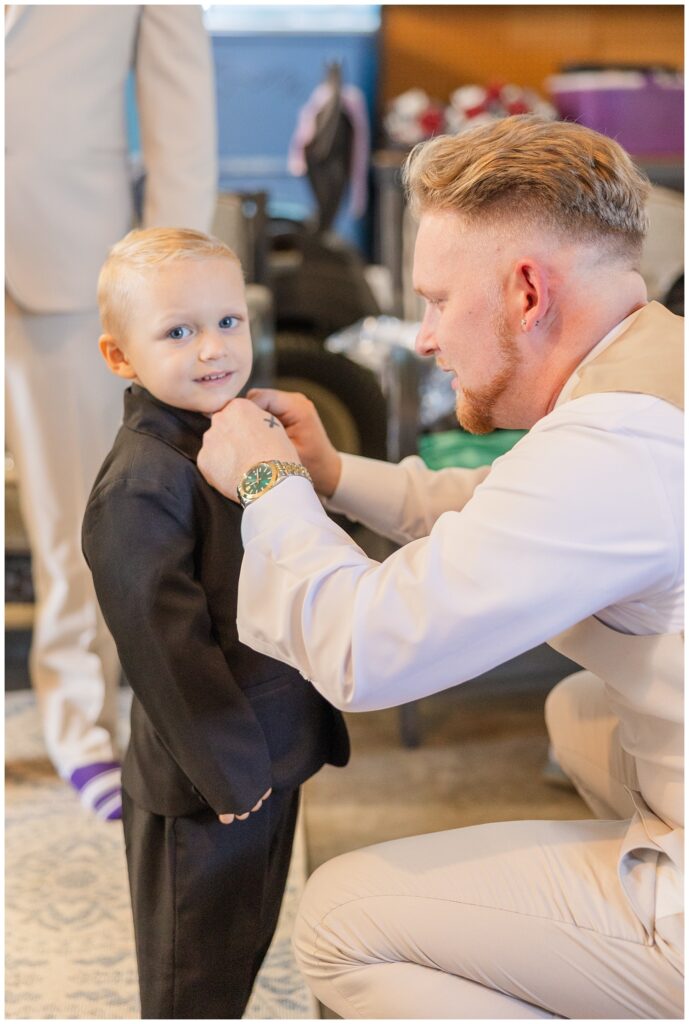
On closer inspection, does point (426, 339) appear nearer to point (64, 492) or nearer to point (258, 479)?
point (258, 479)

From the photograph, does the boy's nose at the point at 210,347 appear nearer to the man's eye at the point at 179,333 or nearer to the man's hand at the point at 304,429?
the man's eye at the point at 179,333

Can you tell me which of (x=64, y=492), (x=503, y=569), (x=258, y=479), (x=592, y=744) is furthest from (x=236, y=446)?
(x=64, y=492)

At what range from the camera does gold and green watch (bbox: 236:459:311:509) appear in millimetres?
1076

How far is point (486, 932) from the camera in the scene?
1075 mm

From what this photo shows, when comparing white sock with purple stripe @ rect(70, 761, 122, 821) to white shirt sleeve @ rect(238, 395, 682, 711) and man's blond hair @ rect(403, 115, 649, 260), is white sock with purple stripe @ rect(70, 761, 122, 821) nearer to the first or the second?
white shirt sleeve @ rect(238, 395, 682, 711)

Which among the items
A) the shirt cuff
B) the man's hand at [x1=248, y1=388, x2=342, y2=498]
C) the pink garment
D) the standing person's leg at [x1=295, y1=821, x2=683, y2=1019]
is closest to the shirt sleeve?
the man's hand at [x1=248, y1=388, x2=342, y2=498]

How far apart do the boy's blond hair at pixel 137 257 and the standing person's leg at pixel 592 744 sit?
2.52 feet

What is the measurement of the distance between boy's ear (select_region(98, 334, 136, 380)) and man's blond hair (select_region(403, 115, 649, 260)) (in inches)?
15.2

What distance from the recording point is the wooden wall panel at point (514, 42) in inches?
254

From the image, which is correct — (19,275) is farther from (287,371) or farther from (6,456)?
(287,371)

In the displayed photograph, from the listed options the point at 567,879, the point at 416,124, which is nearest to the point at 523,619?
the point at 567,879

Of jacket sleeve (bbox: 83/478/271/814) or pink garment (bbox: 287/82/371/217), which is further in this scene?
pink garment (bbox: 287/82/371/217)

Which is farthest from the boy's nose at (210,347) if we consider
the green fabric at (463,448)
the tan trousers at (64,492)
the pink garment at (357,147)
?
the pink garment at (357,147)

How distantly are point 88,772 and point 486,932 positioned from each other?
113 centimetres
